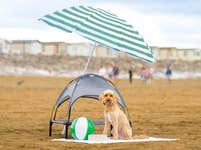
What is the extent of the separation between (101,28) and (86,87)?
1586 millimetres

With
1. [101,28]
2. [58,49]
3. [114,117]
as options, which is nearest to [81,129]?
[114,117]

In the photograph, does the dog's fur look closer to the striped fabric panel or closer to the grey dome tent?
the grey dome tent

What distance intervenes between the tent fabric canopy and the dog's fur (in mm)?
1035

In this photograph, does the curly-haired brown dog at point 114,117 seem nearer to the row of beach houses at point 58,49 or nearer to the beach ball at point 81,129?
the beach ball at point 81,129

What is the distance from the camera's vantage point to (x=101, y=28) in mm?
15281

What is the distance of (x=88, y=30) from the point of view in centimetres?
1511

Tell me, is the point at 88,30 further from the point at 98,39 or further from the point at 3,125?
the point at 3,125

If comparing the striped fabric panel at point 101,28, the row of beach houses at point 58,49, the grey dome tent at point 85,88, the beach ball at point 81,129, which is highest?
the row of beach houses at point 58,49

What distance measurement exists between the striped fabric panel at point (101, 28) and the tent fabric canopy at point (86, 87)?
1094 mm

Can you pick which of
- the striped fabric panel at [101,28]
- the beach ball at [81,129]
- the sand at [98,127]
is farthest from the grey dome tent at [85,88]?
the striped fabric panel at [101,28]

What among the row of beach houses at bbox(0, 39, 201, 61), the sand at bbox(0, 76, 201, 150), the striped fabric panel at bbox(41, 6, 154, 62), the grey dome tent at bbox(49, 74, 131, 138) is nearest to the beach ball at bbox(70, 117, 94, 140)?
the sand at bbox(0, 76, 201, 150)

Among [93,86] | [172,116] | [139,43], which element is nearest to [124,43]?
[139,43]

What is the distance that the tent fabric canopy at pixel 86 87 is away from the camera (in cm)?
1597

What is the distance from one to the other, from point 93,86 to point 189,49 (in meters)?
142
